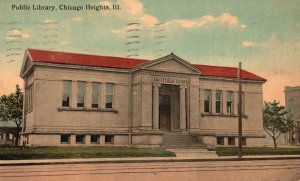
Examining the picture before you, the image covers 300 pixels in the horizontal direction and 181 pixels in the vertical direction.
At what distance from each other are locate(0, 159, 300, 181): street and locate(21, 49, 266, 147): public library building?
870 cm

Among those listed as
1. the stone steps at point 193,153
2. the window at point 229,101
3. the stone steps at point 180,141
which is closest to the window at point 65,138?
the stone steps at point 180,141

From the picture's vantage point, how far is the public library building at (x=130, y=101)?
26266mm

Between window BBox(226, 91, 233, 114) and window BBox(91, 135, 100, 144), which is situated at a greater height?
window BBox(226, 91, 233, 114)

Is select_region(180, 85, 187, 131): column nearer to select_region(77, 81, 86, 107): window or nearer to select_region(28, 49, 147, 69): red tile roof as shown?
select_region(28, 49, 147, 69): red tile roof

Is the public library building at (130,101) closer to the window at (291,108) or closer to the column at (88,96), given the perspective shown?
the column at (88,96)

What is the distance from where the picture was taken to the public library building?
1034 inches

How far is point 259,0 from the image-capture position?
61.7 ft

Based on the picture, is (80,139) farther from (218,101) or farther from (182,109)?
(218,101)

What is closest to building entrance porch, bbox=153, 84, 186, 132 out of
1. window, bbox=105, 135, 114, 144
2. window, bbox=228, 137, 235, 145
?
window, bbox=228, 137, 235, 145

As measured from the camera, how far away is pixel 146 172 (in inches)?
623

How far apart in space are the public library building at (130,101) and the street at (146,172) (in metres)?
8.70

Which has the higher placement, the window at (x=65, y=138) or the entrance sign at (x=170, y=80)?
the entrance sign at (x=170, y=80)

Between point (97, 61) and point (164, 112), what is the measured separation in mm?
6667

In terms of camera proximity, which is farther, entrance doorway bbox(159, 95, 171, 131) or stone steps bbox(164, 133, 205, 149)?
entrance doorway bbox(159, 95, 171, 131)
